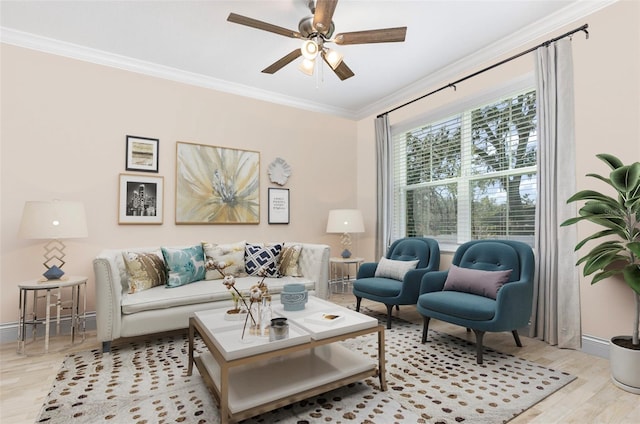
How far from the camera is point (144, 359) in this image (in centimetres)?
251

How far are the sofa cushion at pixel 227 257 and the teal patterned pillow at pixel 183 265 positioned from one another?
0.31ft

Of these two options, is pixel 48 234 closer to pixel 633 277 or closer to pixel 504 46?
pixel 633 277

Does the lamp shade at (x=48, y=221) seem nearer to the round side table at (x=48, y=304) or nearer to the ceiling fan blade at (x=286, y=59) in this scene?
the round side table at (x=48, y=304)

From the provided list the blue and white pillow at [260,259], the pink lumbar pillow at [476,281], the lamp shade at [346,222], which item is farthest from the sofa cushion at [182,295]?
the pink lumbar pillow at [476,281]

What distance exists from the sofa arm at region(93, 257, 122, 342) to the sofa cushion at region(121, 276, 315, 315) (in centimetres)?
9

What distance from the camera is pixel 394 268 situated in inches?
139

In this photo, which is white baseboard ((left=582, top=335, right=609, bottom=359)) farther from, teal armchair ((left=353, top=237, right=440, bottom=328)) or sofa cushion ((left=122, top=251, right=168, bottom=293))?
sofa cushion ((left=122, top=251, right=168, bottom=293))

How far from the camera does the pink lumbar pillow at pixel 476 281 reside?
8.73 feet

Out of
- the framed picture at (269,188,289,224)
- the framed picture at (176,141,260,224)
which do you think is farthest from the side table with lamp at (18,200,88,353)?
the framed picture at (269,188,289,224)

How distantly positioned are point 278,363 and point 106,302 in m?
1.57

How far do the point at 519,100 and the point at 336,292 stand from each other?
3.35 meters

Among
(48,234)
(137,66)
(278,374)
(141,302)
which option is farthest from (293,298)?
(137,66)

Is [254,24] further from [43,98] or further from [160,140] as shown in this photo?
[43,98]

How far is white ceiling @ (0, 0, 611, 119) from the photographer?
107 inches
